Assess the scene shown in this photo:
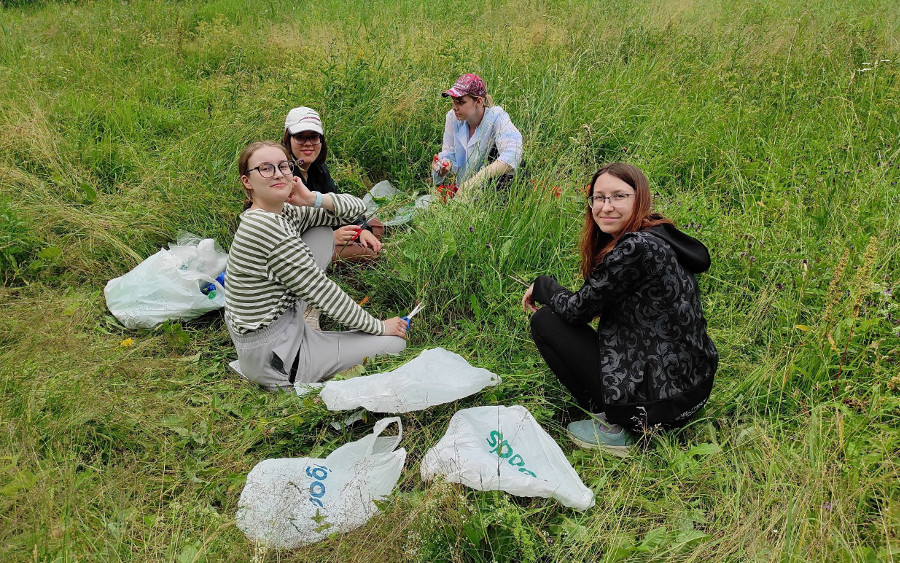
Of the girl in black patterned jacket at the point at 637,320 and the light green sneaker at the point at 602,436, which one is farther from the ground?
the girl in black patterned jacket at the point at 637,320

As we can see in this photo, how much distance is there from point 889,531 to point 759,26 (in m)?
5.25

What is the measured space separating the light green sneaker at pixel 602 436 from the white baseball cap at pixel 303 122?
84.0 inches

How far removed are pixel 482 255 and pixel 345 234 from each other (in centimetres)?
83

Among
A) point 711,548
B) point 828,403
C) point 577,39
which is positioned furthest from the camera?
point 577,39

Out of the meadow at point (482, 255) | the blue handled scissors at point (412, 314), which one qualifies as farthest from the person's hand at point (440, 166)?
the blue handled scissors at point (412, 314)

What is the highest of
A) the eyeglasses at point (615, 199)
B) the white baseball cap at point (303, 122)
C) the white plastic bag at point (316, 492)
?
the eyeglasses at point (615, 199)

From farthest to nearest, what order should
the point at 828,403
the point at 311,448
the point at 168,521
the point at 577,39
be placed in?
the point at 577,39 → the point at 311,448 → the point at 828,403 → the point at 168,521

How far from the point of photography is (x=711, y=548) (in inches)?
78.2

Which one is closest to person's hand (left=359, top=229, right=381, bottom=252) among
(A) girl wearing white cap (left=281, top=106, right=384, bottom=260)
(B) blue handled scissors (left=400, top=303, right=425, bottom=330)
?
(A) girl wearing white cap (left=281, top=106, right=384, bottom=260)

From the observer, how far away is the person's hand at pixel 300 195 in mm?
3334

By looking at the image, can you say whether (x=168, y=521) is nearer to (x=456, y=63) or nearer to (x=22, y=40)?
(x=456, y=63)

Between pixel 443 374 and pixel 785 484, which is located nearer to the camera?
pixel 785 484

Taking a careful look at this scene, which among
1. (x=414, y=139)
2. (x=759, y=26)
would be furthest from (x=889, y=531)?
(x=759, y=26)

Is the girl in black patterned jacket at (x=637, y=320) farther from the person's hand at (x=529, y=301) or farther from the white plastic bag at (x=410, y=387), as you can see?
the white plastic bag at (x=410, y=387)
